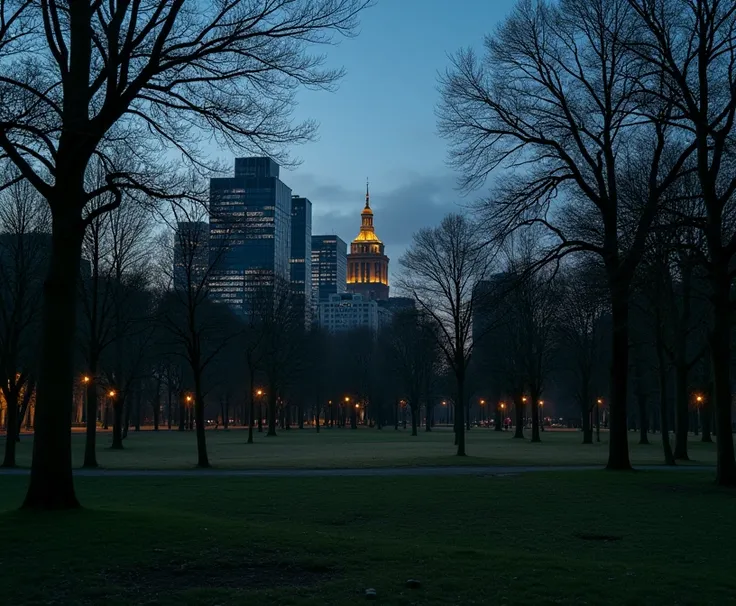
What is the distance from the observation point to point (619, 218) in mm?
28594

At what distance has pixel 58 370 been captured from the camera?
14094 millimetres

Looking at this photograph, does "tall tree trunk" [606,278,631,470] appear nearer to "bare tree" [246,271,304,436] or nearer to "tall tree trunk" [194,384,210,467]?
"tall tree trunk" [194,384,210,467]

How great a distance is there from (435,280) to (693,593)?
36138 millimetres

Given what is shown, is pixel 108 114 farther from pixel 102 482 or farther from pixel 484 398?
pixel 484 398

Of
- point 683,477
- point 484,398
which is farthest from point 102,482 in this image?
point 484,398

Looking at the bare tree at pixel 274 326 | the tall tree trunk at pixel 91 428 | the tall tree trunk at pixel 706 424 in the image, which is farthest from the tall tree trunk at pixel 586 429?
the tall tree trunk at pixel 91 428

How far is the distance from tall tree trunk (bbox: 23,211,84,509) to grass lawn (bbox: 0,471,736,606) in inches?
31.4

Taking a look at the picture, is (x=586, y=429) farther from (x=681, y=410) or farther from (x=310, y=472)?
(x=310, y=472)

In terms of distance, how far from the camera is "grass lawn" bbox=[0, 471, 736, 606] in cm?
844

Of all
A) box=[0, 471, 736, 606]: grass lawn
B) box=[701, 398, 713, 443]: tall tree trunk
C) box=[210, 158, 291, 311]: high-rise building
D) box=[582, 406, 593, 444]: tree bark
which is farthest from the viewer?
box=[701, 398, 713, 443]: tall tree trunk

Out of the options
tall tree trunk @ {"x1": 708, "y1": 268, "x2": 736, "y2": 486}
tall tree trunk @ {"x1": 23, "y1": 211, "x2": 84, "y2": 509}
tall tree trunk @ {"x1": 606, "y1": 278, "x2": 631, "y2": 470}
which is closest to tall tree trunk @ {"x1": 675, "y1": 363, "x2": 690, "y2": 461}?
tall tree trunk @ {"x1": 606, "y1": 278, "x2": 631, "y2": 470}

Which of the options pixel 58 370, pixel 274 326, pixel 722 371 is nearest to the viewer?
pixel 58 370

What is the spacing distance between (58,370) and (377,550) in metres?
7.03

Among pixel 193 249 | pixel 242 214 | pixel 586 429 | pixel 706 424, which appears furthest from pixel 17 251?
pixel 706 424
